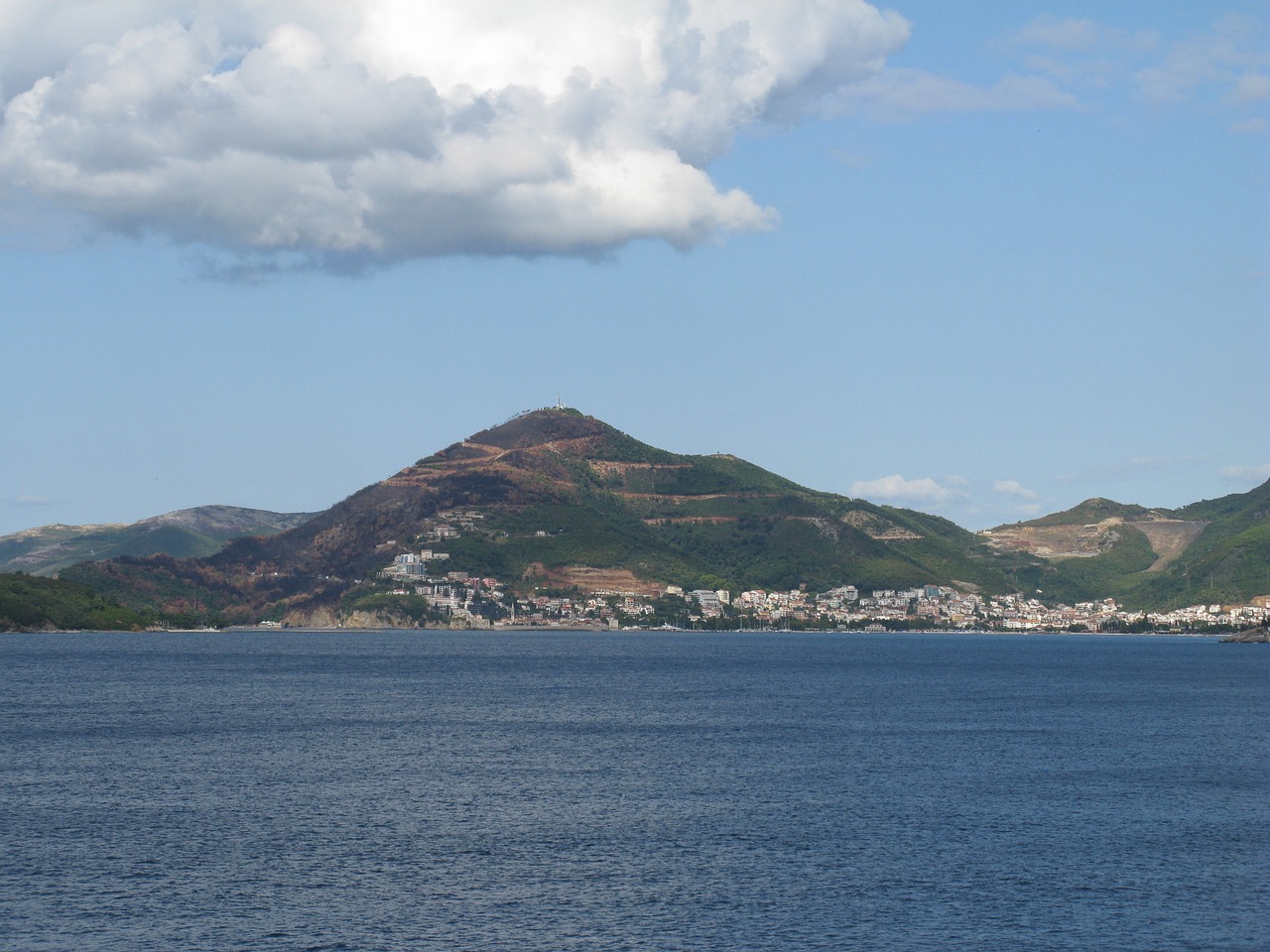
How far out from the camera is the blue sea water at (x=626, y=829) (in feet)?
155

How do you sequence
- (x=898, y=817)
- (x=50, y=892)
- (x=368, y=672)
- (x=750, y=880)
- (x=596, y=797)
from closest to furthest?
(x=50, y=892)
(x=750, y=880)
(x=898, y=817)
(x=596, y=797)
(x=368, y=672)

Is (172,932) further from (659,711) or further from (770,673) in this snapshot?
(770,673)

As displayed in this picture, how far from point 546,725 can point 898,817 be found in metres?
45.2

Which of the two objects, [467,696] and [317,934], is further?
[467,696]

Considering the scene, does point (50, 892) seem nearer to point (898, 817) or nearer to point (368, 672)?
point (898, 817)

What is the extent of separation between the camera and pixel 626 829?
63125mm

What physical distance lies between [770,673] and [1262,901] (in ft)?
445

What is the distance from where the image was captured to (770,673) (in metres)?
186

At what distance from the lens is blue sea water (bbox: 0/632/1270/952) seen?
155 feet

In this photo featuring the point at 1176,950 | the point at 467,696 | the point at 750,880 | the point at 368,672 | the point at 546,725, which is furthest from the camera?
the point at 368,672

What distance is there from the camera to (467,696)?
5408 inches

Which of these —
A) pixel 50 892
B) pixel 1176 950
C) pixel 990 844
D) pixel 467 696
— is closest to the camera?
pixel 1176 950

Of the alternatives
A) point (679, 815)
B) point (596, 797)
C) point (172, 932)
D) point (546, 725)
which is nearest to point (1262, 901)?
point (679, 815)

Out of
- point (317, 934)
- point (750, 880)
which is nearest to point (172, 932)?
point (317, 934)
